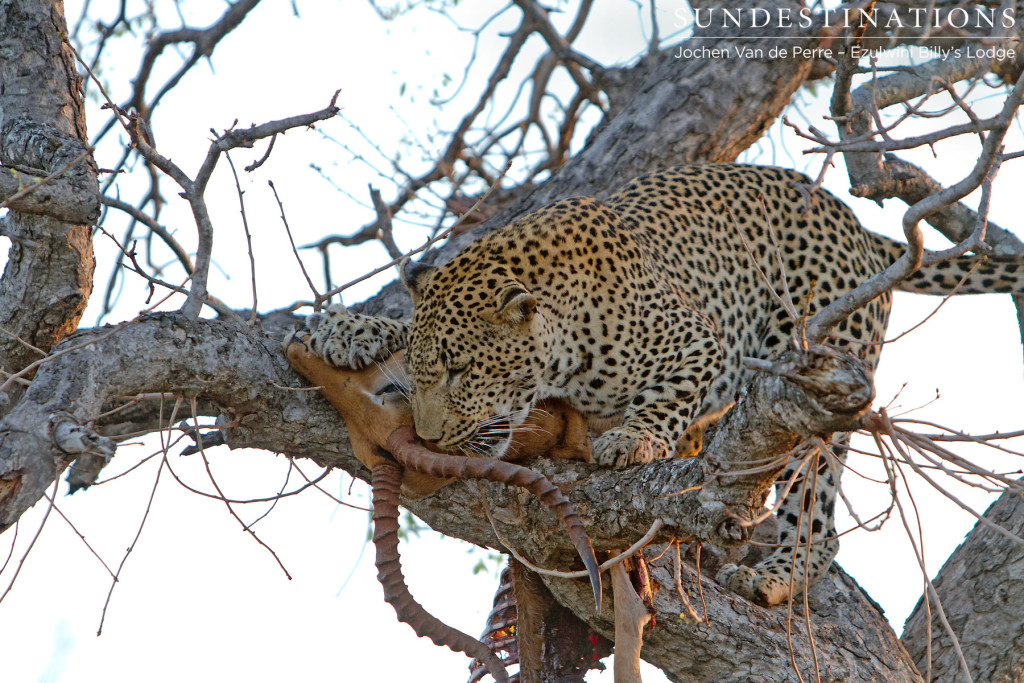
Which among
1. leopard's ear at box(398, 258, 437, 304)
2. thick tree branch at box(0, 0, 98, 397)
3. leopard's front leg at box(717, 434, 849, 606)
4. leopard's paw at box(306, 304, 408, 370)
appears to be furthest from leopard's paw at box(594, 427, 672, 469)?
thick tree branch at box(0, 0, 98, 397)

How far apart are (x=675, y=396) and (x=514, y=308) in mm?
989

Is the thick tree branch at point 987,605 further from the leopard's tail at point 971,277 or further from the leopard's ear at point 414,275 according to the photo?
the leopard's ear at point 414,275

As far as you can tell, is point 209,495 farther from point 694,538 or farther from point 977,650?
point 977,650

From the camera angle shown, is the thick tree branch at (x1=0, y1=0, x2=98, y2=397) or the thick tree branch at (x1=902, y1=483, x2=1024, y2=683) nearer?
the thick tree branch at (x1=0, y1=0, x2=98, y2=397)

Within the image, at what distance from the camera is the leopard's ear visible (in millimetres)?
5625

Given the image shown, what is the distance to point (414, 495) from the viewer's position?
15.4 feet

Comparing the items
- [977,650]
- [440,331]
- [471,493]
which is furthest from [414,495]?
→ [977,650]

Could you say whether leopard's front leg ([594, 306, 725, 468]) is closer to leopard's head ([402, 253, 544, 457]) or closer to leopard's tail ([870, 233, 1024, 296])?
Answer: leopard's head ([402, 253, 544, 457])

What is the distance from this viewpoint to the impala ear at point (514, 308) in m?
5.03

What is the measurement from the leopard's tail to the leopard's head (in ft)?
8.45

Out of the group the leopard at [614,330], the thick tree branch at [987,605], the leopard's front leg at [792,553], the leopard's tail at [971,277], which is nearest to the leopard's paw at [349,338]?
the leopard at [614,330]

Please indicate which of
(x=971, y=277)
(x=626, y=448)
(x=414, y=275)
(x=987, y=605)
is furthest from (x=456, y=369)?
(x=971, y=277)

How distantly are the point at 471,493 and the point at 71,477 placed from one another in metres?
2.72

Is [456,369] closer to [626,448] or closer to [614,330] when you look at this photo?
[614,330]
